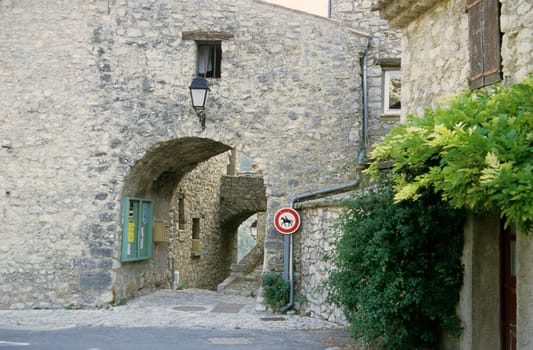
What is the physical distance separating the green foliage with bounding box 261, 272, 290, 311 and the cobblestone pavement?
0.24 m

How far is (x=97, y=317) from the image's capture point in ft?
32.1

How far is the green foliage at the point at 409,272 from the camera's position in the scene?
5965mm

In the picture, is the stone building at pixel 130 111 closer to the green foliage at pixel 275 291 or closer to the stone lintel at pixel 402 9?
the green foliage at pixel 275 291

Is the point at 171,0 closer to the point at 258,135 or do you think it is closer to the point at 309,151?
the point at 258,135

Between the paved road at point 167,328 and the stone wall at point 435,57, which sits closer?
the stone wall at point 435,57

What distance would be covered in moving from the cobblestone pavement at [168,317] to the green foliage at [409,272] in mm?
2781

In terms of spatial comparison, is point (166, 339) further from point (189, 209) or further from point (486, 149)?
point (189, 209)

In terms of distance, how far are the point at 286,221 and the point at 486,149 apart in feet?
21.6

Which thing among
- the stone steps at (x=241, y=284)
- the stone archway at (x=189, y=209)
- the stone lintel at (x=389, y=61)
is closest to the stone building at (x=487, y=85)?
the stone lintel at (x=389, y=61)

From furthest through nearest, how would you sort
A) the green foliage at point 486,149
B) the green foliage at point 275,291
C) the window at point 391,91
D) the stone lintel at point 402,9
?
the window at point 391,91 < the green foliage at point 275,291 < the stone lintel at point 402,9 < the green foliage at point 486,149

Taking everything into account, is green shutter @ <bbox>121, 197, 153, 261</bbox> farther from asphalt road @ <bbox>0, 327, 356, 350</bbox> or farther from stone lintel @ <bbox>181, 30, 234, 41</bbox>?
stone lintel @ <bbox>181, 30, 234, 41</bbox>

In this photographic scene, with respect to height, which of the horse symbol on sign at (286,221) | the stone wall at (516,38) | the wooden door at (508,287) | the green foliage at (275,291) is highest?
the stone wall at (516,38)

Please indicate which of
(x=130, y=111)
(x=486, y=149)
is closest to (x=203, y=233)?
(x=130, y=111)

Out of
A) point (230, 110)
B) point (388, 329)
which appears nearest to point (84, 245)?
point (230, 110)
